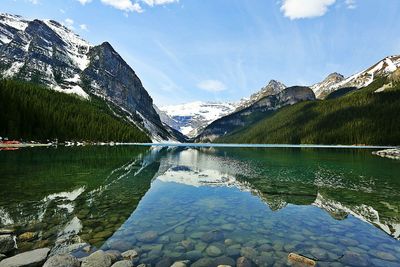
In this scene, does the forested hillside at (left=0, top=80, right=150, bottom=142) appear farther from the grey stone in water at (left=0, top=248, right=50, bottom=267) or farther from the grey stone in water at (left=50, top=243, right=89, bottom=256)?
Answer: the grey stone in water at (left=0, top=248, right=50, bottom=267)

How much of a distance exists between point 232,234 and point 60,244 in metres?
9.43

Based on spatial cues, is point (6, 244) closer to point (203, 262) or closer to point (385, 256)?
point (203, 262)

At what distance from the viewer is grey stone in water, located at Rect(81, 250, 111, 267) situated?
13.0 m

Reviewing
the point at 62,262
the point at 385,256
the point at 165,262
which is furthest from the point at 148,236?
the point at 385,256

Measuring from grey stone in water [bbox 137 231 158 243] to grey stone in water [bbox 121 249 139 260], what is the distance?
6.52ft

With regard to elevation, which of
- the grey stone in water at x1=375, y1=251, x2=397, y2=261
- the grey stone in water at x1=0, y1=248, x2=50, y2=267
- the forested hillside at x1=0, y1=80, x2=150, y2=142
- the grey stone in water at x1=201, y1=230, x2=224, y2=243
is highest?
the forested hillside at x1=0, y1=80, x2=150, y2=142

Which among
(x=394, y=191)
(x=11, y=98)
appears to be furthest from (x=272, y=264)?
(x=11, y=98)

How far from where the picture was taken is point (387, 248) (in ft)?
55.2

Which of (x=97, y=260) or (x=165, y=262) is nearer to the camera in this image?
(x=97, y=260)

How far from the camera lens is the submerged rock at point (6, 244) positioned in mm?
14488

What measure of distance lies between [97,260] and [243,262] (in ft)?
20.6

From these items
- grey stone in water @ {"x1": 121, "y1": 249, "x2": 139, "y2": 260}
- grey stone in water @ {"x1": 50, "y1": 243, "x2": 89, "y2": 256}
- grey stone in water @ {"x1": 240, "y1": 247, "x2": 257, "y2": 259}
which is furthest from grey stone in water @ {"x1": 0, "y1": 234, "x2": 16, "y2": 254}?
grey stone in water @ {"x1": 240, "y1": 247, "x2": 257, "y2": 259}

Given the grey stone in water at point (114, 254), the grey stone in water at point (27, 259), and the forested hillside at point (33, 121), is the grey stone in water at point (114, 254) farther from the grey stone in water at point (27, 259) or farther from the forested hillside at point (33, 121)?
the forested hillside at point (33, 121)

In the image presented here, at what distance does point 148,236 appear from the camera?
1798cm
